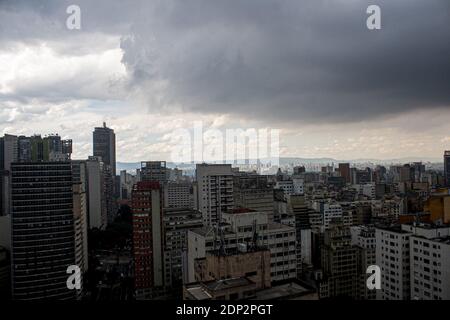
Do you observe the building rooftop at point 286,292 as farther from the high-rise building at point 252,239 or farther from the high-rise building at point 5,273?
the high-rise building at point 5,273

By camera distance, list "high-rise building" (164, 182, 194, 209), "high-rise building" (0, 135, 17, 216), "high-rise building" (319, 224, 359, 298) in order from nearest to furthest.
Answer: "high-rise building" (319, 224, 359, 298) → "high-rise building" (0, 135, 17, 216) → "high-rise building" (164, 182, 194, 209)

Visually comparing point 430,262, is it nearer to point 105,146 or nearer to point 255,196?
point 255,196

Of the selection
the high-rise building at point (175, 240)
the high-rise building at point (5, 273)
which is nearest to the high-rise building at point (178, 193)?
the high-rise building at point (175, 240)

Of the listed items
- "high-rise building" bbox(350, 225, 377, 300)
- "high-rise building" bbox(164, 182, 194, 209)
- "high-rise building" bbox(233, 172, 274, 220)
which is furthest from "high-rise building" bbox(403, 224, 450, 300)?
"high-rise building" bbox(164, 182, 194, 209)

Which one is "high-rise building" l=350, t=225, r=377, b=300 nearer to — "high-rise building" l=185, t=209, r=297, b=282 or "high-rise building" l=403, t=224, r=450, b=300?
"high-rise building" l=403, t=224, r=450, b=300

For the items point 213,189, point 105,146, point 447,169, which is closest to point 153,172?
point 105,146

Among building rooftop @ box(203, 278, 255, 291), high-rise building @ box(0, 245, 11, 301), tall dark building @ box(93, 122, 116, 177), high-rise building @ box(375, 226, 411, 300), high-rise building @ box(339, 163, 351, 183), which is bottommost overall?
high-rise building @ box(0, 245, 11, 301)
